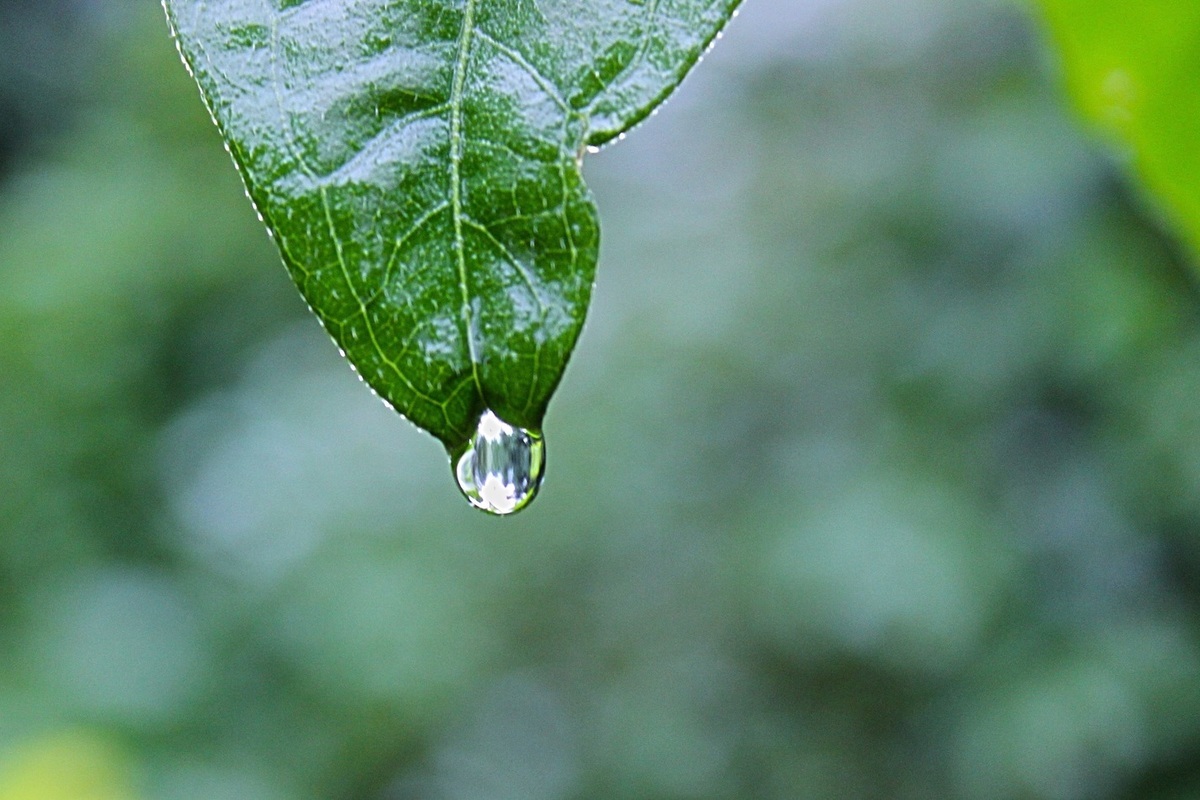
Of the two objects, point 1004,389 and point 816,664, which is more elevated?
point 1004,389

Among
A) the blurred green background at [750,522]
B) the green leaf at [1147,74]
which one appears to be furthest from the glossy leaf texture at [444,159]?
the blurred green background at [750,522]

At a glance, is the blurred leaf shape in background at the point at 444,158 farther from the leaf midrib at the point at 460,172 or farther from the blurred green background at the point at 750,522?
the blurred green background at the point at 750,522

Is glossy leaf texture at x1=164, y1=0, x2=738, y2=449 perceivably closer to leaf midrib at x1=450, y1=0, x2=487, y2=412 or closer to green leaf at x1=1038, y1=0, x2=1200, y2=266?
leaf midrib at x1=450, y1=0, x2=487, y2=412

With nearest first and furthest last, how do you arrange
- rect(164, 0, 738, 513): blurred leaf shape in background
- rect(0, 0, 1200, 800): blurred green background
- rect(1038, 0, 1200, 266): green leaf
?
rect(164, 0, 738, 513): blurred leaf shape in background → rect(1038, 0, 1200, 266): green leaf → rect(0, 0, 1200, 800): blurred green background

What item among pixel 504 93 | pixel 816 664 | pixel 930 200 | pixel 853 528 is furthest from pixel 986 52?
pixel 504 93

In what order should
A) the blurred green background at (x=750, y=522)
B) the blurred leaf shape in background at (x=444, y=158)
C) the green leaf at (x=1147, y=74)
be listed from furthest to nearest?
the blurred green background at (x=750, y=522) < the green leaf at (x=1147, y=74) < the blurred leaf shape in background at (x=444, y=158)

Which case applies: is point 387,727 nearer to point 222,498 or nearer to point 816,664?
point 222,498

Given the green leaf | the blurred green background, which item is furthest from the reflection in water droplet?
the blurred green background
